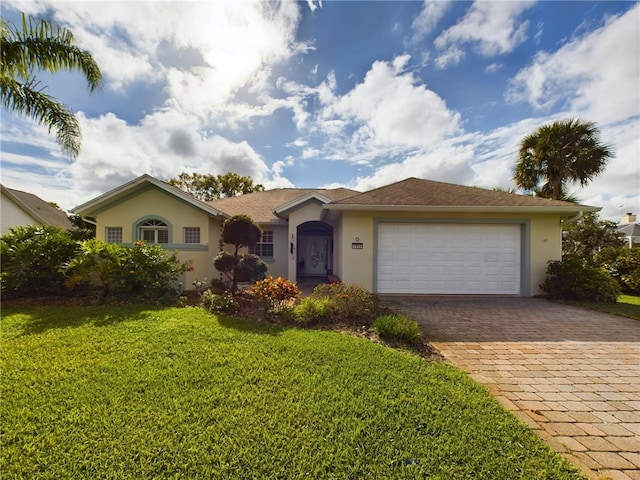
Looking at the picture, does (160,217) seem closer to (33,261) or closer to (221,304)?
(33,261)

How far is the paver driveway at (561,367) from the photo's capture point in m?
2.62

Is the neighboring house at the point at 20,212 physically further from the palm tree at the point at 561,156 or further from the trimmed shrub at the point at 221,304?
the palm tree at the point at 561,156

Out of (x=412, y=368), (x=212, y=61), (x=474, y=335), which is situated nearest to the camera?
(x=412, y=368)

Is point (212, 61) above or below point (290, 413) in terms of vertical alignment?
above

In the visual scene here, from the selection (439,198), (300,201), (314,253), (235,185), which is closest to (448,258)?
(439,198)

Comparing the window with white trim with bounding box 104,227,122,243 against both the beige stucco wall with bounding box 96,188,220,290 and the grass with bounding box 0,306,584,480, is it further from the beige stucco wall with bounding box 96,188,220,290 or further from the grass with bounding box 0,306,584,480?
the grass with bounding box 0,306,584,480

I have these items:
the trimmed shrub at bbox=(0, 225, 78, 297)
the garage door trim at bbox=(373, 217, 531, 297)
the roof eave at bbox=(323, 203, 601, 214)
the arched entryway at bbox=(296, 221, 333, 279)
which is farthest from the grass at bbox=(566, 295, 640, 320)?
the trimmed shrub at bbox=(0, 225, 78, 297)

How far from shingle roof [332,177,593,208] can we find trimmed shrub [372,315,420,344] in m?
4.83

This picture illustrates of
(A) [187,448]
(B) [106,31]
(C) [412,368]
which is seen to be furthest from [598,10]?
(B) [106,31]

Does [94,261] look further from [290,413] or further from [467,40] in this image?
[467,40]

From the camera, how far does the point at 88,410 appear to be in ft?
9.46

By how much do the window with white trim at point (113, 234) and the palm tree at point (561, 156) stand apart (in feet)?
66.0

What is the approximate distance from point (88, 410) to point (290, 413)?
87.4 inches

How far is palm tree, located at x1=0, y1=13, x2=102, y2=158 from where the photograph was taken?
25.1 feet
